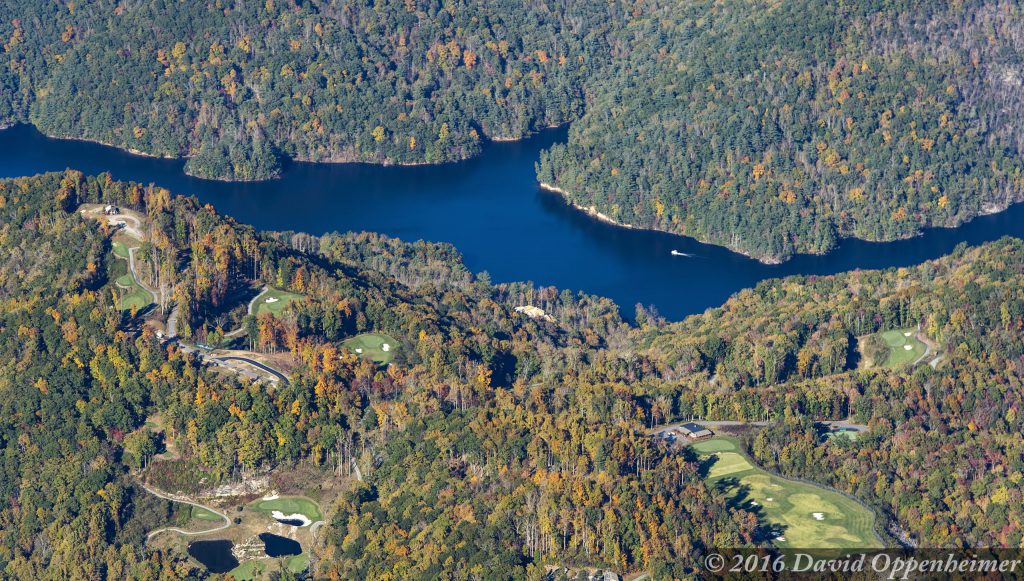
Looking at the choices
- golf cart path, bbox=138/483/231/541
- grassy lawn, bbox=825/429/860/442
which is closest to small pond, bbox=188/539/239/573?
golf cart path, bbox=138/483/231/541

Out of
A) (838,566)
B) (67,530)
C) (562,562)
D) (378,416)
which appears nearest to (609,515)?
(562,562)

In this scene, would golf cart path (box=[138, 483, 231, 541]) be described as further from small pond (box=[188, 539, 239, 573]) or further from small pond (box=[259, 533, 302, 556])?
small pond (box=[259, 533, 302, 556])

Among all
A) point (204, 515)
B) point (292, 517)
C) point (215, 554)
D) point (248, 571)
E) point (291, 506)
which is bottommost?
point (248, 571)

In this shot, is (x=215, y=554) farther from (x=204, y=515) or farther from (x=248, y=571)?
(x=204, y=515)

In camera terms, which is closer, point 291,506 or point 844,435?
point 291,506

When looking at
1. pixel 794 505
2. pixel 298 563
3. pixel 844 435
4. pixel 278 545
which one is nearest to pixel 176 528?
pixel 278 545

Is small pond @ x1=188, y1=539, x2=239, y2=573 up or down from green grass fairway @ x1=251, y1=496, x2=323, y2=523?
down
